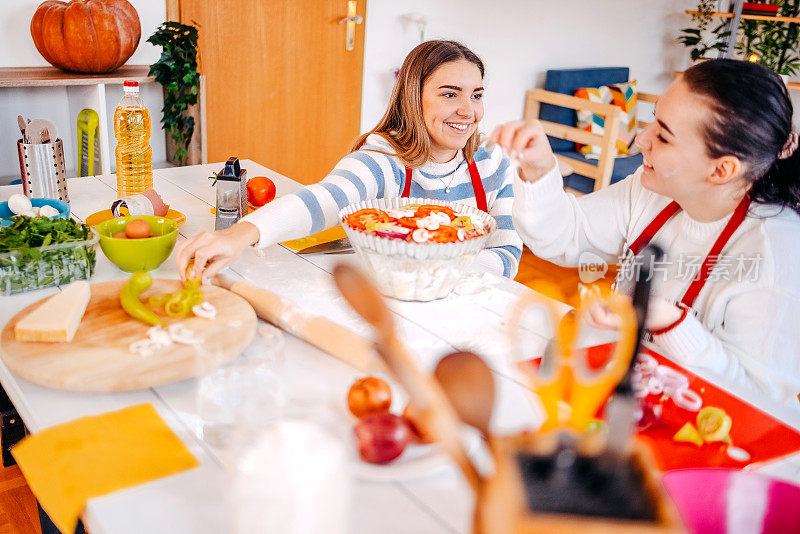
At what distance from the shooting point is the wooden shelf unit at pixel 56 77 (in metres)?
2.32

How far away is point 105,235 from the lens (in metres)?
1.27

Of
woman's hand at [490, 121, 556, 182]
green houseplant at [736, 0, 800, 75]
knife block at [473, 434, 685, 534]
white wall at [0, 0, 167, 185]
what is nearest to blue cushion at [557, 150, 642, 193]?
green houseplant at [736, 0, 800, 75]

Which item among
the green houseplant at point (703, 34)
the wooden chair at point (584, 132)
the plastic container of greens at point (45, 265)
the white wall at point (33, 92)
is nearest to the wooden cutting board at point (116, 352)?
the plastic container of greens at point (45, 265)

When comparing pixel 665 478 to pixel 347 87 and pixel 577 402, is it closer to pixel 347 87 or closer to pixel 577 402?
pixel 577 402

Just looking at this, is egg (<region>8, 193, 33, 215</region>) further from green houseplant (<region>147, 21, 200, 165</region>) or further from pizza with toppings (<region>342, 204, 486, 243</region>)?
green houseplant (<region>147, 21, 200, 165</region>)

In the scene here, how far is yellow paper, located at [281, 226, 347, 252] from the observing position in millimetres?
1487

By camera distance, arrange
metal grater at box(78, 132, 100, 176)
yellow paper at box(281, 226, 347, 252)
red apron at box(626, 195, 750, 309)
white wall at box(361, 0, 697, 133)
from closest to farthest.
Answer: red apron at box(626, 195, 750, 309) < yellow paper at box(281, 226, 347, 252) < metal grater at box(78, 132, 100, 176) < white wall at box(361, 0, 697, 133)

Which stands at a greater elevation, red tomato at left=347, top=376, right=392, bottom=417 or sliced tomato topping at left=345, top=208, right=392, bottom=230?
sliced tomato topping at left=345, top=208, right=392, bottom=230

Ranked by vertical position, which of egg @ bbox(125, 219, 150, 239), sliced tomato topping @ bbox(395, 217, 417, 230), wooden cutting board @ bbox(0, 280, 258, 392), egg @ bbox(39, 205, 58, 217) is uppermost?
sliced tomato topping @ bbox(395, 217, 417, 230)

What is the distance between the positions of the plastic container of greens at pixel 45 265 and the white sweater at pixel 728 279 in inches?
32.4

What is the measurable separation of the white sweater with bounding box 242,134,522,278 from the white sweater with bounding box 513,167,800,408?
169 mm

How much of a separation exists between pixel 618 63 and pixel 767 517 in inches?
181

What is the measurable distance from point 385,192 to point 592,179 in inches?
100

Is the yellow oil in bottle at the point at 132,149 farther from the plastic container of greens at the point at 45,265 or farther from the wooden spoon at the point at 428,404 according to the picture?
the wooden spoon at the point at 428,404
